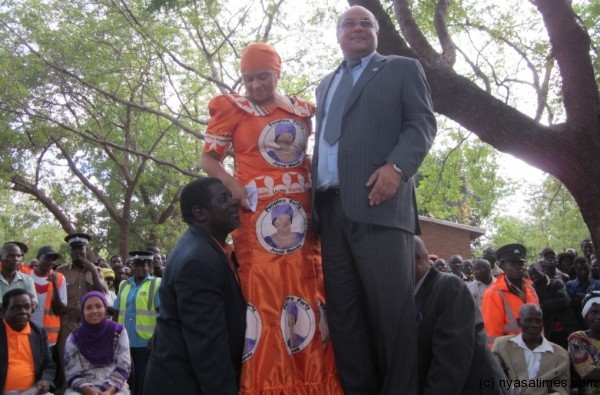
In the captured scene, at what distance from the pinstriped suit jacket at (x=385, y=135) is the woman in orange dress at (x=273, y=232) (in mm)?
233

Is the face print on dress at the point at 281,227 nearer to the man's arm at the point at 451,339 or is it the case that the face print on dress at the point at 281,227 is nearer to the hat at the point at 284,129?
the hat at the point at 284,129

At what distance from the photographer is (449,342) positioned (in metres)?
3.17

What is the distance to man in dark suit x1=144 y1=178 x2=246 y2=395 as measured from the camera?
2793mm

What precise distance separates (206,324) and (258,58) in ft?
4.55

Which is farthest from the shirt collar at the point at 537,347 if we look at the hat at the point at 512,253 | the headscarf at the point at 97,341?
the headscarf at the point at 97,341

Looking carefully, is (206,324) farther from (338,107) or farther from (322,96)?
(322,96)

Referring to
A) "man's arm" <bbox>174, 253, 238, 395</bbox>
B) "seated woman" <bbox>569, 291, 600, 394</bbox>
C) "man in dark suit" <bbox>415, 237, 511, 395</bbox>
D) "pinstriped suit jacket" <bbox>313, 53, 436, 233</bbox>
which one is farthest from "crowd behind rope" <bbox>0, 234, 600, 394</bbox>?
"man's arm" <bbox>174, 253, 238, 395</bbox>

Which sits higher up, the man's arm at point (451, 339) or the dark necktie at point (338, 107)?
the dark necktie at point (338, 107)

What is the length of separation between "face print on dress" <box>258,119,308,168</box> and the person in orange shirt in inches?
155

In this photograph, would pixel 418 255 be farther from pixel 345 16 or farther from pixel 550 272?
pixel 550 272

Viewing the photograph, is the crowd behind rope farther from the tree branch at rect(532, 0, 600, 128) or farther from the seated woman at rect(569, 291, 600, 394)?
the tree branch at rect(532, 0, 600, 128)

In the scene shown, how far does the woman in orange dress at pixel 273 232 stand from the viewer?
120 inches

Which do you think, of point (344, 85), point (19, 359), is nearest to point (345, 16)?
point (344, 85)

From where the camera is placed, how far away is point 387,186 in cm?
283
